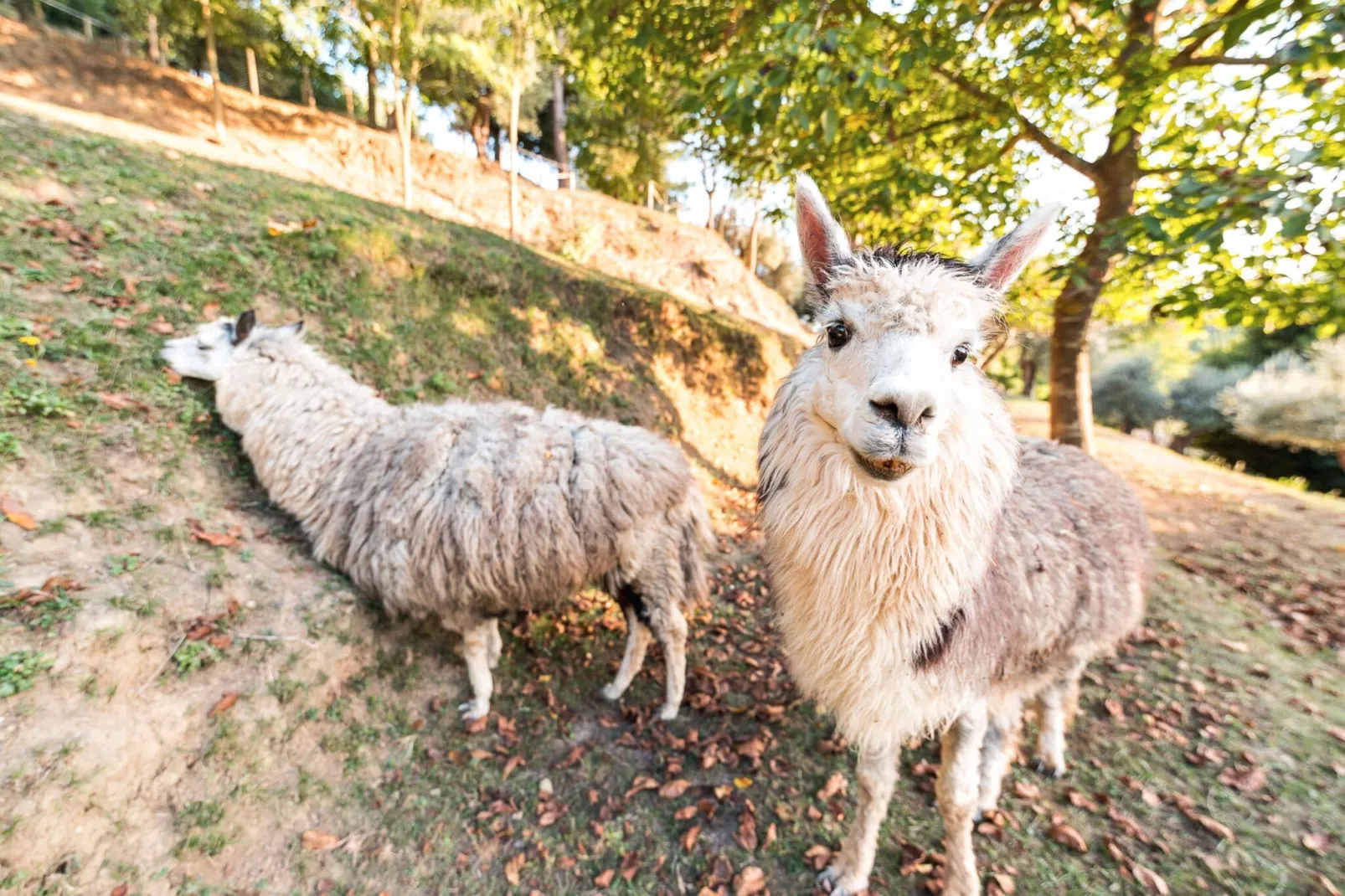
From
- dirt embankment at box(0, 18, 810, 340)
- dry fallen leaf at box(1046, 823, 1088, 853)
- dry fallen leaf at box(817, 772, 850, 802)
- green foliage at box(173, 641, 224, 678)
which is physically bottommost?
dry fallen leaf at box(817, 772, 850, 802)

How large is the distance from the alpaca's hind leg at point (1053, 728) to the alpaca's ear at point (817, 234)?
3296mm

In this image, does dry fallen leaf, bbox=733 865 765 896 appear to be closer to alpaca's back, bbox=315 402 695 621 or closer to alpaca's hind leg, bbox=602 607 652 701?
alpaca's hind leg, bbox=602 607 652 701

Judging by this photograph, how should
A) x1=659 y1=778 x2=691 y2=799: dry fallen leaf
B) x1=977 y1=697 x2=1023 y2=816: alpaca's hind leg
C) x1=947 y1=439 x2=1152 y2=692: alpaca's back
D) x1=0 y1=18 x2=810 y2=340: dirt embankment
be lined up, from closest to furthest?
x1=947 y1=439 x2=1152 y2=692: alpaca's back
x1=977 y1=697 x2=1023 y2=816: alpaca's hind leg
x1=659 y1=778 x2=691 y2=799: dry fallen leaf
x1=0 y1=18 x2=810 y2=340: dirt embankment

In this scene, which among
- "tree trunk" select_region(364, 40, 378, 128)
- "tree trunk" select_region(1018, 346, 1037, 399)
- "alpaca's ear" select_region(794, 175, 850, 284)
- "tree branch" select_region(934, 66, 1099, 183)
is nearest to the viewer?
"alpaca's ear" select_region(794, 175, 850, 284)

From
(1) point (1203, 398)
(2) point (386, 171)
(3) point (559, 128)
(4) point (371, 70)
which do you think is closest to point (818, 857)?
(4) point (371, 70)

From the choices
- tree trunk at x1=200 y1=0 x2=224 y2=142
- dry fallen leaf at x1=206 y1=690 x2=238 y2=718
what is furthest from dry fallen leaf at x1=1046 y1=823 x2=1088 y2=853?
tree trunk at x1=200 y1=0 x2=224 y2=142

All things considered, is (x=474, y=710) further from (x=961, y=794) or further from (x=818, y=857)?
(x=961, y=794)

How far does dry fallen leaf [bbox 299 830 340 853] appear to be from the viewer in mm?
2580

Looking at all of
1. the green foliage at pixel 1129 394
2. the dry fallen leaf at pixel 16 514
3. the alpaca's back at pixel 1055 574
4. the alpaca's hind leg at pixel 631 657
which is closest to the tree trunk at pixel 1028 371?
the green foliage at pixel 1129 394

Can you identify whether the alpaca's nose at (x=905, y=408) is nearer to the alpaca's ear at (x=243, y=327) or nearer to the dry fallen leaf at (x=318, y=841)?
the dry fallen leaf at (x=318, y=841)

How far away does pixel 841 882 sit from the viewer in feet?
8.86

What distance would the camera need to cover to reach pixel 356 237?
222 inches

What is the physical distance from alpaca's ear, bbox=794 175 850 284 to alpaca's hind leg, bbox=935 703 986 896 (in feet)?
7.23

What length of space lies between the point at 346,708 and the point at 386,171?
813 inches
